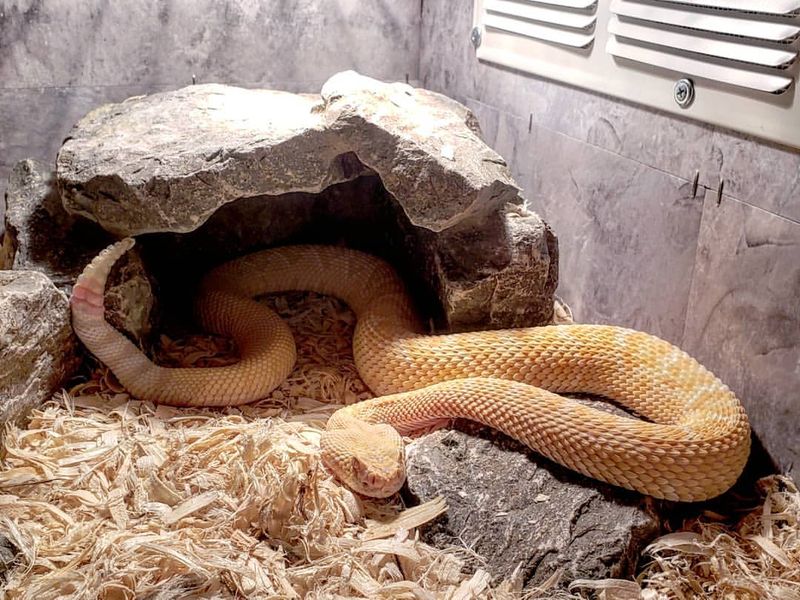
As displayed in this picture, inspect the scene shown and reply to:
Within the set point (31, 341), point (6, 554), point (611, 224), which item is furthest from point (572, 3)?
point (6, 554)

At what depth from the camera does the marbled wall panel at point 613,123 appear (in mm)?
2361

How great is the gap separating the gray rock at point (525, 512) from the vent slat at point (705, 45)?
138cm

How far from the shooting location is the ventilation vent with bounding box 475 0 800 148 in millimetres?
2170

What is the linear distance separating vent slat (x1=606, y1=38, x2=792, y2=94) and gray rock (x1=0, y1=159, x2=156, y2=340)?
2097 millimetres

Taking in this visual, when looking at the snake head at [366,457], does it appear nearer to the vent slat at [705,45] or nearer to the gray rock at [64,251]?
the gray rock at [64,251]

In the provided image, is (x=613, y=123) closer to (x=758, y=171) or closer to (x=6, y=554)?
(x=758, y=171)

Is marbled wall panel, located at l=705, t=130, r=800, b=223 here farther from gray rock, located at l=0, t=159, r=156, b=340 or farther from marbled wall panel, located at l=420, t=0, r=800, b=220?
gray rock, located at l=0, t=159, r=156, b=340

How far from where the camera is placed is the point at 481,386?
2582mm

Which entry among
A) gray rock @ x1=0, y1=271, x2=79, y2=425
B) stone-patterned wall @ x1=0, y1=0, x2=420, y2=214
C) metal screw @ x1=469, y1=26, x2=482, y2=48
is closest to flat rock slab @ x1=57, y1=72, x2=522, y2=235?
gray rock @ x1=0, y1=271, x2=79, y2=425

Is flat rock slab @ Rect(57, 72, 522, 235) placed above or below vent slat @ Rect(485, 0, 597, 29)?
below

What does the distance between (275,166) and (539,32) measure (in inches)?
54.3

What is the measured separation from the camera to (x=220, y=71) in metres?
3.78

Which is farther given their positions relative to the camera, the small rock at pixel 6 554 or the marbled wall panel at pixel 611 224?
the marbled wall panel at pixel 611 224

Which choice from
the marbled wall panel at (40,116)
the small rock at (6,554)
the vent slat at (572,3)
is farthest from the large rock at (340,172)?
the small rock at (6,554)
